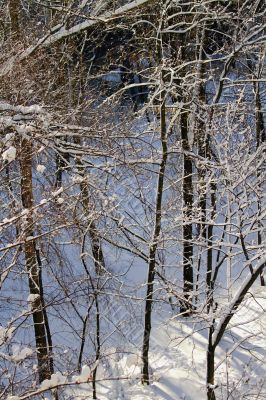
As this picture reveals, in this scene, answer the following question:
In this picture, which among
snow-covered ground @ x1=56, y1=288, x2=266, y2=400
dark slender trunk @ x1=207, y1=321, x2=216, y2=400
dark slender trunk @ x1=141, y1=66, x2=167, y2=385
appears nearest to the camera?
dark slender trunk @ x1=207, y1=321, x2=216, y2=400

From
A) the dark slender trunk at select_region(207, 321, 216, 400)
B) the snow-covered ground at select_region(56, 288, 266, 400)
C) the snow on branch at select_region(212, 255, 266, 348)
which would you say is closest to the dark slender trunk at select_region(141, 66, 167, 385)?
the snow-covered ground at select_region(56, 288, 266, 400)

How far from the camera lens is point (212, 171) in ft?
29.1

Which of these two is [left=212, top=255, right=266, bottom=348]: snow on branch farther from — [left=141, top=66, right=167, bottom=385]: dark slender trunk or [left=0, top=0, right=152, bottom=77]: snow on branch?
[left=0, top=0, right=152, bottom=77]: snow on branch

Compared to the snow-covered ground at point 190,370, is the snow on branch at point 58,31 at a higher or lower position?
higher

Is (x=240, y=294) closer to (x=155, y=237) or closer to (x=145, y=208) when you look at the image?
(x=155, y=237)

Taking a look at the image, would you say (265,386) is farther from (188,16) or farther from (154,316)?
(188,16)

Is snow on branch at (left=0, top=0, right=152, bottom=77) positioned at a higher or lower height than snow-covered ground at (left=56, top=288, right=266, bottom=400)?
higher

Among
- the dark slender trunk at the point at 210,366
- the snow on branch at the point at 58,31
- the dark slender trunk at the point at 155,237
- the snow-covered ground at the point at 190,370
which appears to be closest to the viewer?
the snow on branch at the point at 58,31

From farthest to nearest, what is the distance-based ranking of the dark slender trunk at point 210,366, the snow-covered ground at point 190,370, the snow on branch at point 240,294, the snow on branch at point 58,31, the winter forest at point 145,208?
the snow-covered ground at point 190,370 → the dark slender trunk at point 210,366 → the winter forest at point 145,208 → the snow on branch at point 58,31 → the snow on branch at point 240,294

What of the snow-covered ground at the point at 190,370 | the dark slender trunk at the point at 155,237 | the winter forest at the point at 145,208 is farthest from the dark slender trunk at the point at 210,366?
the dark slender trunk at the point at 155,237

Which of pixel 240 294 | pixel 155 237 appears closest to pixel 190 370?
pixel 155 237

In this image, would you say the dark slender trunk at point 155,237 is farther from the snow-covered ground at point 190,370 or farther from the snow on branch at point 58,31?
the snow on branch at point 58,31

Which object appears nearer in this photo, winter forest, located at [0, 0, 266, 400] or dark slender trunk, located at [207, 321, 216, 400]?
winter forest, located at [0, 0, 266, 400]

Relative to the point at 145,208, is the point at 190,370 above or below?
below
